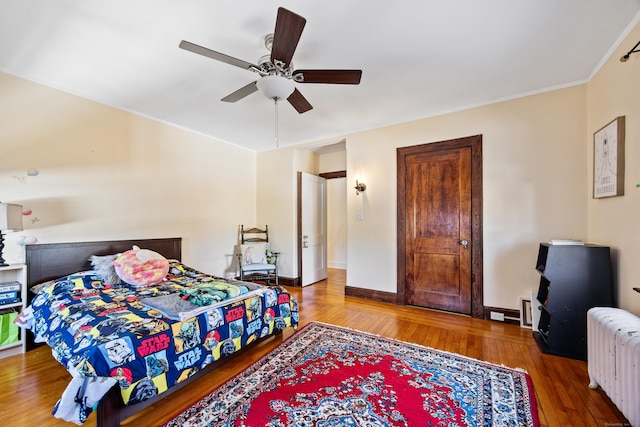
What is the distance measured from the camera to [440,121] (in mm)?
3525

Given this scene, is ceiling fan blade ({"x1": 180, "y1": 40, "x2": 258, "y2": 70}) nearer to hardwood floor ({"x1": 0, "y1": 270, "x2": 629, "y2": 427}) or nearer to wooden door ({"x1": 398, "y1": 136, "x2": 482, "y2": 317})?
hardwood floor ({"x1": 0, "y1": 270, "x2": 629, "y2": 427})

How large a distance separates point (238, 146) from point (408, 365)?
441cm

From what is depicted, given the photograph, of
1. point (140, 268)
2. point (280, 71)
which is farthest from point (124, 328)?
point (280, 71)

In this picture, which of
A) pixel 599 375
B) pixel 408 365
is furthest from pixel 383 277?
pixel 599 375

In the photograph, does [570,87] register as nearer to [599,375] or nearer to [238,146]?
[599,375]

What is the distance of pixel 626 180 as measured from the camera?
81.0 inches

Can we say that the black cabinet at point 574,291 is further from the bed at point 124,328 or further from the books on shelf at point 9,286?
the books on shelf at point 9,286

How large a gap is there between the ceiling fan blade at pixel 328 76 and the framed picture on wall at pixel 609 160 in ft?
7.16

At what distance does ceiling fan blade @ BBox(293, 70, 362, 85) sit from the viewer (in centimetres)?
199

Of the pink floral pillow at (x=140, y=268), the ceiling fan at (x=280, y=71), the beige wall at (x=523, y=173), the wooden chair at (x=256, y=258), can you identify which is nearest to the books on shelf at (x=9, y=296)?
the pink floral pillow at (x=140, y=268)

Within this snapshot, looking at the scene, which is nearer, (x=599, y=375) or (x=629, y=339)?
(x=629, y=339)

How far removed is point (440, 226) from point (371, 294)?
143 centimetres

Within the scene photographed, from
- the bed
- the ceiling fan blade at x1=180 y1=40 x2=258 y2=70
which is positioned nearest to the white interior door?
the bed

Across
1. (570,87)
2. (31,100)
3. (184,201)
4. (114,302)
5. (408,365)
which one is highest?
(570,87)
